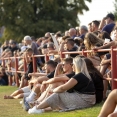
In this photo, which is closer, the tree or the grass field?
the grass field

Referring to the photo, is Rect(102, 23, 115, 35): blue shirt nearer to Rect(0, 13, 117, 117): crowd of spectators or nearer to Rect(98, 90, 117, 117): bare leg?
Rect(0, 13, 117, 117): crowd of spectators

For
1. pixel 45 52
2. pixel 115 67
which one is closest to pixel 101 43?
pixel 115 67

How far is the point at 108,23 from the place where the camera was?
14.1 meters

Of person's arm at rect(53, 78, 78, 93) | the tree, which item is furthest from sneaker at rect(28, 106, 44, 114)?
the tree

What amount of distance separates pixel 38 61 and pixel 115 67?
20.0 ft

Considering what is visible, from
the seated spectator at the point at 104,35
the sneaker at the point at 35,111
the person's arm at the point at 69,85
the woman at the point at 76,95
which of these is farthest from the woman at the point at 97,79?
the seated spectator at the point at 104,35

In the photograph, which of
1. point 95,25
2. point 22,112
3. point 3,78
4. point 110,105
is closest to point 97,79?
point 22,112

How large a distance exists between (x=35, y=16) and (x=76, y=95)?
34.1m

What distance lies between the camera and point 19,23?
43.9 m

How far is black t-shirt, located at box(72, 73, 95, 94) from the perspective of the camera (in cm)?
1125

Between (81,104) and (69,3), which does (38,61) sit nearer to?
(81,104)

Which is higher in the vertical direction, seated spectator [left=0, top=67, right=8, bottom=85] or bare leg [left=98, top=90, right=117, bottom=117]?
bare leg [left=98, top=90, right=117, bottom=117]

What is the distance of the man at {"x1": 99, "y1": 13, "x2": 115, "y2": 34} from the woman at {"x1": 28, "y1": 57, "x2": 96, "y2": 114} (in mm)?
2618

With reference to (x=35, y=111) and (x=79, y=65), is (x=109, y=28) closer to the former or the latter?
(x=79, y=65)
